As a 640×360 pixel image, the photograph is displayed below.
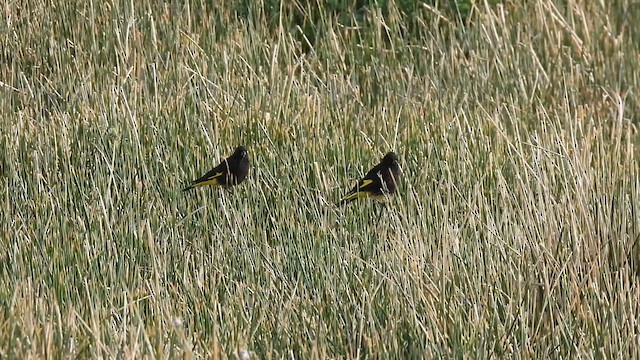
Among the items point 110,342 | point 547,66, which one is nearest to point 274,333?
point 110,342

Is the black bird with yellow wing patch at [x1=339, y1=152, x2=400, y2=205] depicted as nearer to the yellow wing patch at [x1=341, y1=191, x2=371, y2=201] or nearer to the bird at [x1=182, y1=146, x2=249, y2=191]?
the yellow wing patch at [x1=341, y1=191, x2=371, y2=201]

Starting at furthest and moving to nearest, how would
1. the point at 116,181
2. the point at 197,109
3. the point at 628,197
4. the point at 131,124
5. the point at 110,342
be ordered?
the point at 197,109, the point at 131,124, the point at 116,181, the point at 628,197, the point at 110,342

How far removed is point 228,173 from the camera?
189 inches

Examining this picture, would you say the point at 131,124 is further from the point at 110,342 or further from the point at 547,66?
the point at 547,66

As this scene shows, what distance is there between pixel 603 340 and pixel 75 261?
182 cm

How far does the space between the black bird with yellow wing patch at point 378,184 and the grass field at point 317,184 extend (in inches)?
2.4

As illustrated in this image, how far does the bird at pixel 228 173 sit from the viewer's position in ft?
15.8

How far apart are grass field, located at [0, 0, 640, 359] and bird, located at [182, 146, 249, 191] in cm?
6

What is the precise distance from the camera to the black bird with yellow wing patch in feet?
15.6

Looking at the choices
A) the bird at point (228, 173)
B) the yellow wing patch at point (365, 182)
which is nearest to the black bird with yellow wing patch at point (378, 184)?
the yellow wing patch at point (365, 182)

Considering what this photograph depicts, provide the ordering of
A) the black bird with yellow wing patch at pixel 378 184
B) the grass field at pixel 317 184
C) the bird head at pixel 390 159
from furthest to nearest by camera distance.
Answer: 1. the bird head at pixel 390 159
2. the black bird with yellow wing patch at pixel 378 184
3. the grass field at pixel 317 184

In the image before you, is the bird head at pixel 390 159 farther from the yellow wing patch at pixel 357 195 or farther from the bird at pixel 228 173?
the bird at pixel 228 173

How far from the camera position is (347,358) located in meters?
3.62

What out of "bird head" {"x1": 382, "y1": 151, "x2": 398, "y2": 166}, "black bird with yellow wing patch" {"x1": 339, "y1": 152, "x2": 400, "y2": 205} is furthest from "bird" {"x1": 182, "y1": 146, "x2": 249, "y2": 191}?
"bird head" {"x1": 382, "y1": 151, "x2": 398, "y2": 166}
